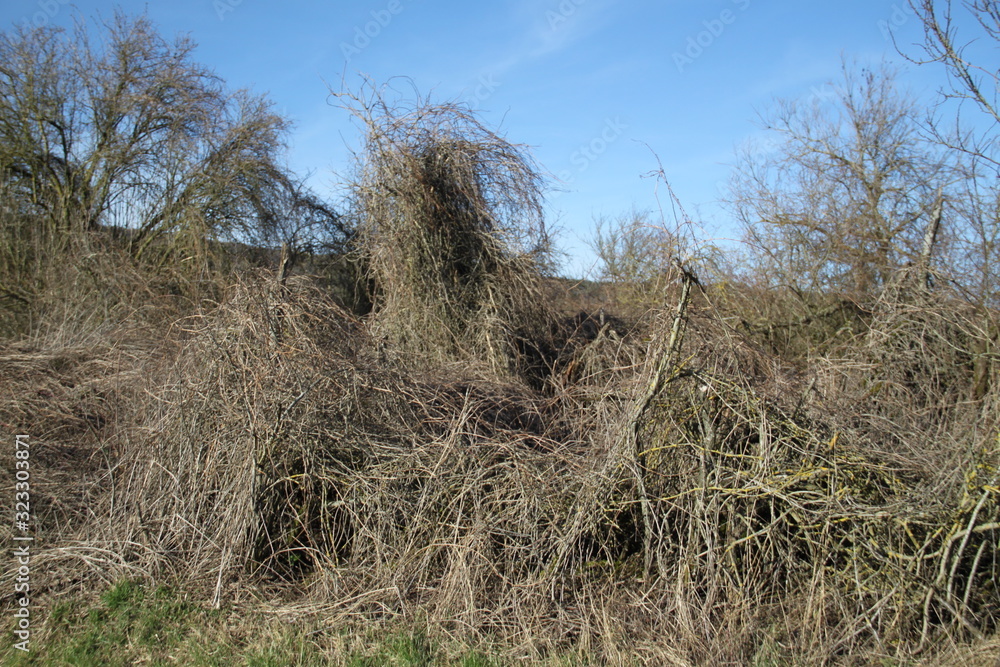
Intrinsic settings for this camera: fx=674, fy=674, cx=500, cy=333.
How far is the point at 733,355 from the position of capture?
4086mm

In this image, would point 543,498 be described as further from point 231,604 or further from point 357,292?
point 357,292

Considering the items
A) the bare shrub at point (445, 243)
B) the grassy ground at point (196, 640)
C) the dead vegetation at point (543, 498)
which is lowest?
the grassy ground at point (196, 640)

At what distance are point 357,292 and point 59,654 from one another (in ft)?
25.6

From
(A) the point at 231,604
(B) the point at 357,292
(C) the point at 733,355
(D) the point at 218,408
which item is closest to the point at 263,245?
(B) the point at 357,292

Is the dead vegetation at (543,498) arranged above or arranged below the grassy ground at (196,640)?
above
